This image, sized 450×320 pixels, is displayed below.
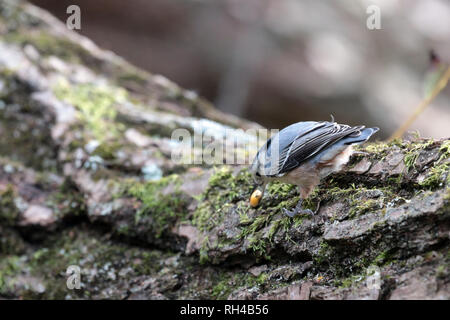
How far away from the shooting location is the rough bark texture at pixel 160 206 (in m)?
2.27

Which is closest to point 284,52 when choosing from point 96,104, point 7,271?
point 96,104

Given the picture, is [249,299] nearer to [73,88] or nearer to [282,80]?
[73,88]

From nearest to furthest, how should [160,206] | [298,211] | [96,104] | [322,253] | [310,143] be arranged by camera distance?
[322,253]
[298,211]
[310,143]
[160,206]
[96,104]

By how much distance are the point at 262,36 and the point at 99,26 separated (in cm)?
406

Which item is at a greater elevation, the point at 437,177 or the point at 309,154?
the point at 309,154

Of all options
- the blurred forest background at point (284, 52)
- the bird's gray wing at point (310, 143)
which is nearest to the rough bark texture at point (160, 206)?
the bird's gray wing at point (310, 143)

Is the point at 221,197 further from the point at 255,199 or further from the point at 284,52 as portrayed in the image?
the point at 284,52

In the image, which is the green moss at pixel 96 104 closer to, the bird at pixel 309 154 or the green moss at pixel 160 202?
the green moss at pixel 160 202

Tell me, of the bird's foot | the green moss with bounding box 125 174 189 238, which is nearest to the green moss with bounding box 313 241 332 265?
the bird's foot

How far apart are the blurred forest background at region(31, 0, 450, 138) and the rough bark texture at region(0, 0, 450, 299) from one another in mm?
4844

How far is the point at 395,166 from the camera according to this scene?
2.62m

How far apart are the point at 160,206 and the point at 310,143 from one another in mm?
1375

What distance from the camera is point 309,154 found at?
9.37ft
